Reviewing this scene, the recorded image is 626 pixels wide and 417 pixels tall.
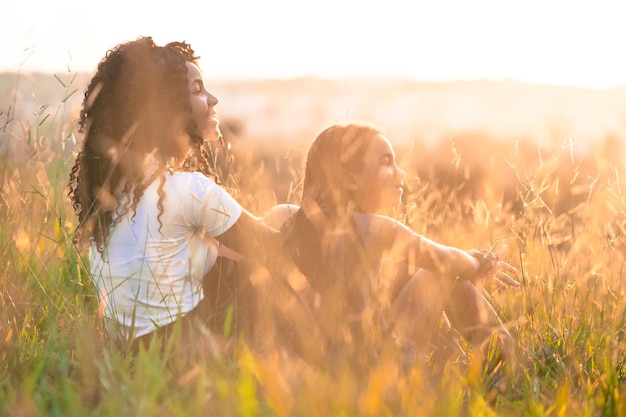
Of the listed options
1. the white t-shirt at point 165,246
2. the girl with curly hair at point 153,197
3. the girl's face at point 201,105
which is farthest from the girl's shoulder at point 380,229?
the girl's face at point 201,105

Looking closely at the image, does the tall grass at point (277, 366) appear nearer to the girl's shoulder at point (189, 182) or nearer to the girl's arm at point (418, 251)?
the girl's arm at point (418, 251)

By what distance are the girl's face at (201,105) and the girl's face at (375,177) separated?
1.56ft

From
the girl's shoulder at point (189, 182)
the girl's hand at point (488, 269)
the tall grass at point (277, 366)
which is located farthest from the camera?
the girl's hand at point (488, 269)

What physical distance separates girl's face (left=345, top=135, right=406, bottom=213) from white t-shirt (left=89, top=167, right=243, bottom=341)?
0.42 metres

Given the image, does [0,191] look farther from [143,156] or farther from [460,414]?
[460,414]

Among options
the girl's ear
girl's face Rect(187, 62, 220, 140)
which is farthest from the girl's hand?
girl's face Rect(187, 62, 220, 140)

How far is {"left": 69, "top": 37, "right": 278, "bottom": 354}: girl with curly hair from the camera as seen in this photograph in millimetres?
2479

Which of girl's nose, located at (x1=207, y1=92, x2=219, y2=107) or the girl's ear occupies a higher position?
girl's nose, located at (x1=207, y1=92, x2=219, y2=107)

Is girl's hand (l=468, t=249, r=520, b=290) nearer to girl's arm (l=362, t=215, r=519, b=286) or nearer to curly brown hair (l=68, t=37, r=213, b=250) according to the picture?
girl's arm (l=362, t=215, r=519, b=286)

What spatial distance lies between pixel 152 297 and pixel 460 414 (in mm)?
1053

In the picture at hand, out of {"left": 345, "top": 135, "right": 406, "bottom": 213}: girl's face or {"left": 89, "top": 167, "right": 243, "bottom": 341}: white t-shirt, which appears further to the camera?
{"left": 345, "top": 135, "right": 406, "bottom": 213}: girl's face

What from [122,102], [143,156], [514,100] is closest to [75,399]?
[143,156]

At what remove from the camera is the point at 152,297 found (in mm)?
2561

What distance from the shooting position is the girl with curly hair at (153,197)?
2.48m
